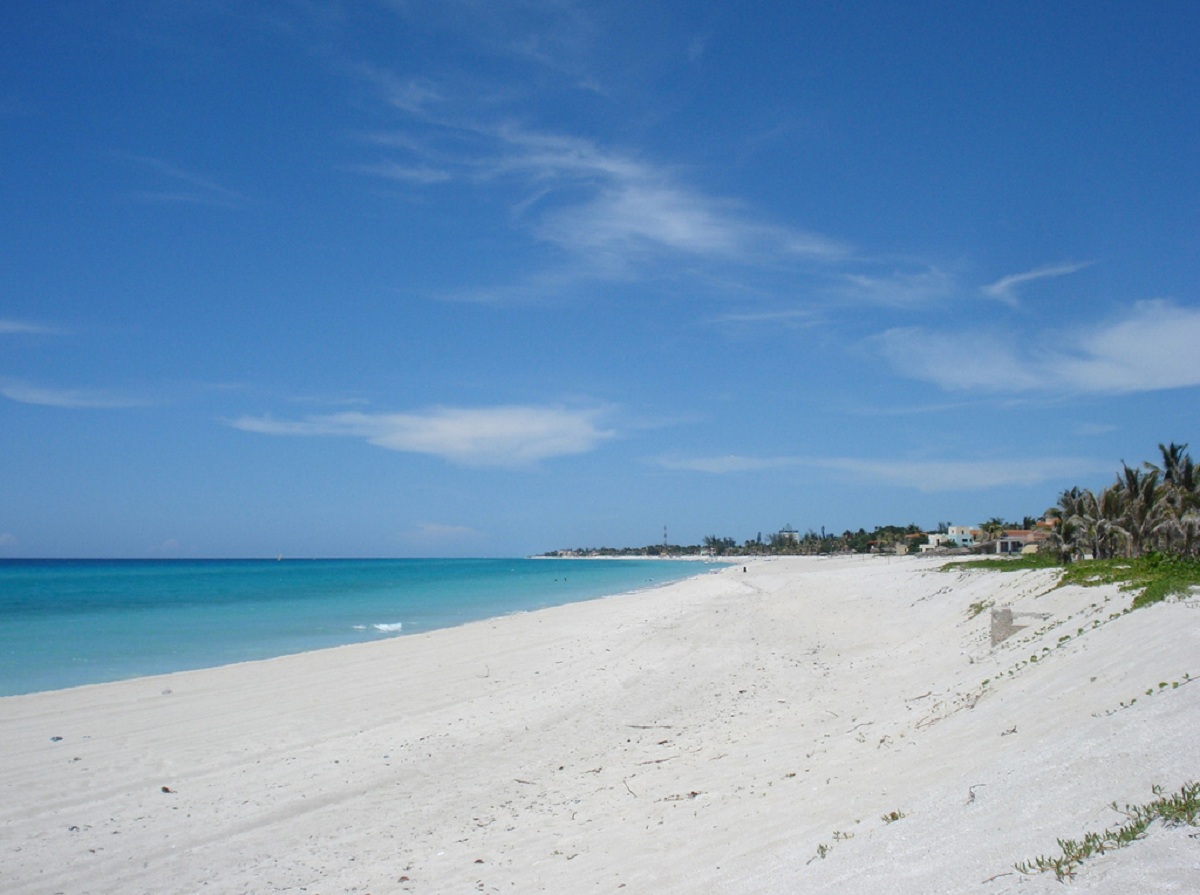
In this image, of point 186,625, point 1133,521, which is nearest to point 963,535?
point 1133,521

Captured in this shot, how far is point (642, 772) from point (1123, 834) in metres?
7.57

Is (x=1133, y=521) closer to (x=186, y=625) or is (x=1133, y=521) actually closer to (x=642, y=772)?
(x=642, y=772)

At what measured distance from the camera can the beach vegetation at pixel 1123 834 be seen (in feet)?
15.8

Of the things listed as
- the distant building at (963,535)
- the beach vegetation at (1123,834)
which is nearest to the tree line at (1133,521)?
the beach vegetation at (1123,834)

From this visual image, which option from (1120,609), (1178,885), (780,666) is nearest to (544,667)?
(780,666)

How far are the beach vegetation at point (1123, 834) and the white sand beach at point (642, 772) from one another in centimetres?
14

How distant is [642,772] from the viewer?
11633 mm

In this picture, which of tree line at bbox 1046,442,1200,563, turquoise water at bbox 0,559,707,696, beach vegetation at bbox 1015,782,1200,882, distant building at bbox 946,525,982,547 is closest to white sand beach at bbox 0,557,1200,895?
beach vegetation at bbox 1015,782,1200,882

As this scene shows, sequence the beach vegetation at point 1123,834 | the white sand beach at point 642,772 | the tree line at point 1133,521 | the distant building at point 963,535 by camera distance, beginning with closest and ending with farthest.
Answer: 1. the beach vegetation at point 1123,834
2. the white sand beach at point 642,772
3. the tree line at point 1133,521
4. the distant building at point 963,535

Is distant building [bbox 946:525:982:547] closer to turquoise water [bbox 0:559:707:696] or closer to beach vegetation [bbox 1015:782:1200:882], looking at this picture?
turquoise water [bbox 0:559:707:696]

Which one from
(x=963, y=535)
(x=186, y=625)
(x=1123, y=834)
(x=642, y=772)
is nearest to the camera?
(x=1123, y=834)

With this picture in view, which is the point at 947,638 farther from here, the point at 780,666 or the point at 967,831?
the point at 967,831

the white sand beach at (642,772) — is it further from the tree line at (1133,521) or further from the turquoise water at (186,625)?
the tree line at (1133,521)

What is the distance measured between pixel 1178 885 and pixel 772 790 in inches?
234
